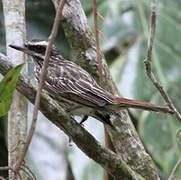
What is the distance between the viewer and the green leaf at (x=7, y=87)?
1.61 m

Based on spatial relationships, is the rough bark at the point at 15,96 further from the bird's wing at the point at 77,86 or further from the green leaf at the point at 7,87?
the green leaf at the point at 7,87

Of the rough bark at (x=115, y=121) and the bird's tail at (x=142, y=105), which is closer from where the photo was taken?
the bird's tail at (x=142, y=105)

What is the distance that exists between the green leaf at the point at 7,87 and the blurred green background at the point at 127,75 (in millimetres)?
1600

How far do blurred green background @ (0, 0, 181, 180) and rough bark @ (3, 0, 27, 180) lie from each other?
81cm

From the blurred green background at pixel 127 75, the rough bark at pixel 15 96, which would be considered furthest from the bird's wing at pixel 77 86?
the blurred green background at pixel 127 75

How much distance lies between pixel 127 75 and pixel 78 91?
1404mm

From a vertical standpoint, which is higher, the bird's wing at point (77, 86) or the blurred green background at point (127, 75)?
the blurred green background at point (127, 75)

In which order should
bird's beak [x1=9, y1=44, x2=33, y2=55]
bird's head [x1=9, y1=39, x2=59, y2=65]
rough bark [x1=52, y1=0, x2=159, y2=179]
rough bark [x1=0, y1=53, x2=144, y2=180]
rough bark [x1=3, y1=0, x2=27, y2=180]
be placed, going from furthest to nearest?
bird's head [x1=9, y1=39, x2=59, y2=65] → rough bark [x1=52, y1=0, x2=159, y2=179] → bird's beak [x1=9, y1=44, x2=33, y2=55] → rough bark [x1=3, y1=0, x2=27, y2=180] → rough bark [x1=0, y1=53, x2=144, y2=180]

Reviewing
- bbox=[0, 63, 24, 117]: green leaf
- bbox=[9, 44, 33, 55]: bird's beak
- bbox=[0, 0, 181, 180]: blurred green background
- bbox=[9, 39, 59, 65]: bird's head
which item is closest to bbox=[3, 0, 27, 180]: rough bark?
bbox=[9, 44, 33, 55]: bird's beak

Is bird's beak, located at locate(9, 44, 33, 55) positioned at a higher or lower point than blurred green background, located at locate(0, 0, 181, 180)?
lower

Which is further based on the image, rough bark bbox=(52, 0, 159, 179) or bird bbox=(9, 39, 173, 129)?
rough bark bbox=(52, 0, 159, 179)

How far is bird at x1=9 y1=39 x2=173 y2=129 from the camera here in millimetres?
2424

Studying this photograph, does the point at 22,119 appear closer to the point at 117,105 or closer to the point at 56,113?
the point at 56,113

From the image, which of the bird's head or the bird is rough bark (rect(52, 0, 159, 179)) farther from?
the bird's head
